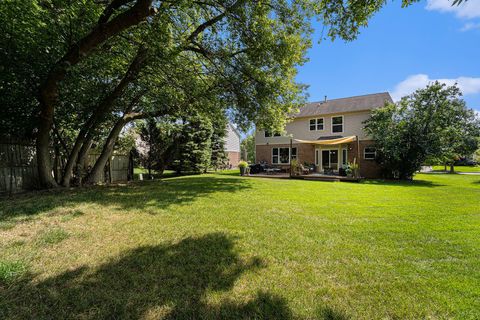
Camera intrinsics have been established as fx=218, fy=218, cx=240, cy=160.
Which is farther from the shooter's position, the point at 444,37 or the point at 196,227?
the point at 444,37

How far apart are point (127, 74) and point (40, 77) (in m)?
2.87

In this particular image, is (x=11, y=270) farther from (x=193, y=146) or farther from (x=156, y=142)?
(x=193, y=146)

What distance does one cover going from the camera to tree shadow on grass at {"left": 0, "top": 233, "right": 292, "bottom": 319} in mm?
2258

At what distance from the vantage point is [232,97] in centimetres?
1203

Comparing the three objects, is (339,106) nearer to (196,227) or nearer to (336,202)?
(336,202)

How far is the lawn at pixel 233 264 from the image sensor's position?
2363 mm

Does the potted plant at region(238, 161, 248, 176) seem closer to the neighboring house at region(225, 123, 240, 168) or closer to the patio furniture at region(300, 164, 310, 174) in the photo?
the patio furniture at region(300, 164, 310, 174)

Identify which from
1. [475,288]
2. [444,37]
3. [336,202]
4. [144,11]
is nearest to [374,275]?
[475,288]

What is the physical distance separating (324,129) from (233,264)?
19656 mm

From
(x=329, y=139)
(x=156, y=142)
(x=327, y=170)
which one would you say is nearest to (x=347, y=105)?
(x=329, y=139)

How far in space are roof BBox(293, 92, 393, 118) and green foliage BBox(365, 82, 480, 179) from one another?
207 centimetres

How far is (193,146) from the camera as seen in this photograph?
62.1 feet

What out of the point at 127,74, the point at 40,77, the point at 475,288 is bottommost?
the point at 475,288

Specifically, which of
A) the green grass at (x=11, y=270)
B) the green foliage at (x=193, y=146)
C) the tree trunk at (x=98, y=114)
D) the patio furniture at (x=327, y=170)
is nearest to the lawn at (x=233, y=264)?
the green grass at (x=11, y=270)
